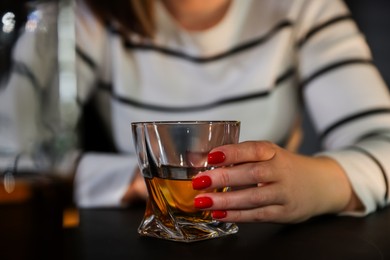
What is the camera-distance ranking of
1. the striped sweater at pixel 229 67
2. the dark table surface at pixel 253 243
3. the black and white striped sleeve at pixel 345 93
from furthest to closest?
the striped sweater at pixel 229 67
the black and white striped sleeve at pixel 345 93
the dark table surface at pixel 253 243

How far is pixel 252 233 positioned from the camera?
534 mm

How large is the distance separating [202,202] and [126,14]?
0.67 metres

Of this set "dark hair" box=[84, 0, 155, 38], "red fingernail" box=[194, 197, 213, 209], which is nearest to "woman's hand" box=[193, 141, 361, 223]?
"red fingernail" box=[194, 197, 213, 209]

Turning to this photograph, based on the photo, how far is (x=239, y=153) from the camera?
1.68 ft

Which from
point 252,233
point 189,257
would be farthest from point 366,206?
point 189,257

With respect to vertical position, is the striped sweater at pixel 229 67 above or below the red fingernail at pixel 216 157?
above

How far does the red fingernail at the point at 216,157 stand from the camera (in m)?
0.49

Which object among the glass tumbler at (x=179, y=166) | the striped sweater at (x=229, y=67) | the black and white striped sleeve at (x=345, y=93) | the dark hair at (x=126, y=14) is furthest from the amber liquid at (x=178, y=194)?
the dark hair at (x=126, y=14)

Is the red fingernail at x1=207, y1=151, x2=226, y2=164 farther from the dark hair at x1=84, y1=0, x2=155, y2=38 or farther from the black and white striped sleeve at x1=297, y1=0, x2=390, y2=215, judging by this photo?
the dark hair at x1=84, y1=0, x2=155, y2=38

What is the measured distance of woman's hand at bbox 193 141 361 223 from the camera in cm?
50

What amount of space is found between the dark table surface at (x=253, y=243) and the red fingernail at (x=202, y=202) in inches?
1.2

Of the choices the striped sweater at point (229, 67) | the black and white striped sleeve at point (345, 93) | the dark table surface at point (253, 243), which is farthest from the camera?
the striped sweater at point (229, 67)

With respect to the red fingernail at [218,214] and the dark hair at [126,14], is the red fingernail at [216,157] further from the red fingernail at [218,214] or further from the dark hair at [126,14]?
the dark hair at [126,14]

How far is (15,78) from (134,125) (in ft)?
0.47
